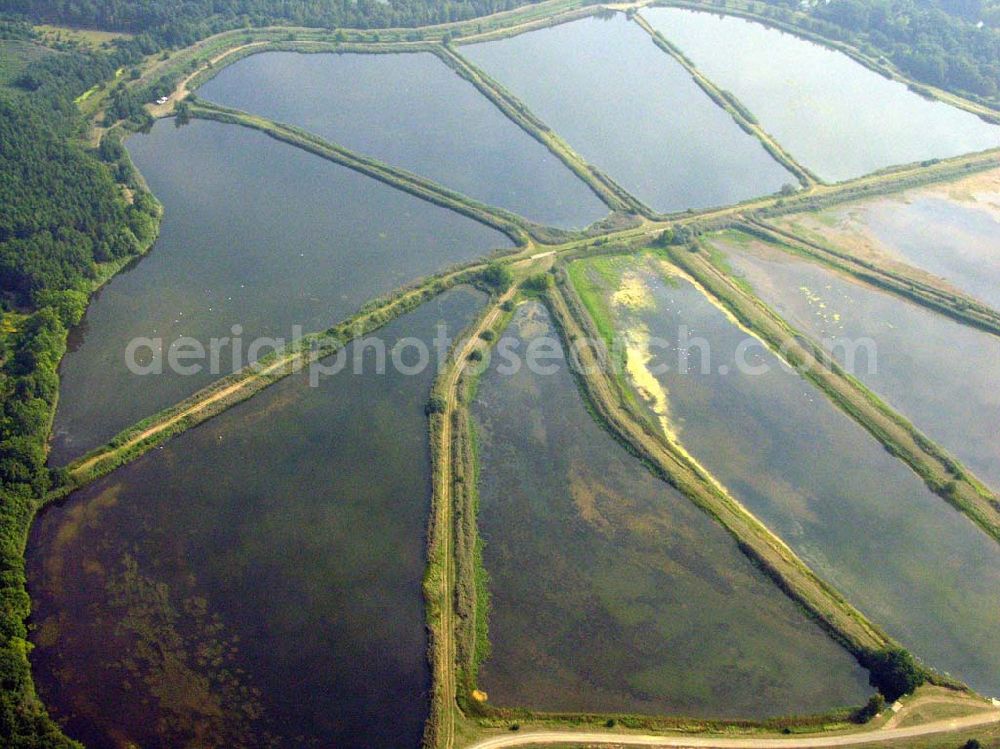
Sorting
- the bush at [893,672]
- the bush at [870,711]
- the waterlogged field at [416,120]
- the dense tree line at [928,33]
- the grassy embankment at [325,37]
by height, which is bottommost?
the bush at [870,711]

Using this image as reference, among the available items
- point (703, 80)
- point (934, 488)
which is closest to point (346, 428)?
point (934, 488)

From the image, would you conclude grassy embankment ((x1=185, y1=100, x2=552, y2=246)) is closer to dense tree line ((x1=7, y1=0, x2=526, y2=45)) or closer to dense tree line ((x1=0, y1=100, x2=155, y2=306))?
dense tree line ((x1=0, y1=100, x2=155, y2=306))

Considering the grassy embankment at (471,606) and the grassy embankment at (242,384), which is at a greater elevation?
the grassy embankment at (242,384)

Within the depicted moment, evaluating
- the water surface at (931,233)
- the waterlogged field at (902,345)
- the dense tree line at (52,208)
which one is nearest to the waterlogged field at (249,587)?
the dense tree line at (52,208)

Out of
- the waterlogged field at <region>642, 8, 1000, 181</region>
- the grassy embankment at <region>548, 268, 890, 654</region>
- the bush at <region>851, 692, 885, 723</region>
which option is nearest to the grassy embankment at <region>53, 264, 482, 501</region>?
the grassy embankment at <region>548, 268, 890, 654</region>

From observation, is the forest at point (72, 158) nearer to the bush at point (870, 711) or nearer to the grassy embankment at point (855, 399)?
the bush at point (870, 711)

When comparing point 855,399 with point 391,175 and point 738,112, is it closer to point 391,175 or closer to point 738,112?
point 391,175
